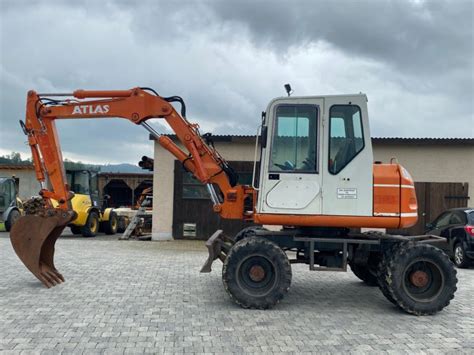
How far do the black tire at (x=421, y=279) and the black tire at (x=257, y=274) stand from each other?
1.56 metres

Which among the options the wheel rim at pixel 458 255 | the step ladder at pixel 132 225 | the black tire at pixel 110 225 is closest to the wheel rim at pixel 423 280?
the wheel rim at pixel 458 255

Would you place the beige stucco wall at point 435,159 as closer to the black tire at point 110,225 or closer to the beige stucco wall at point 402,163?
the beige stucco wall at point 402,163

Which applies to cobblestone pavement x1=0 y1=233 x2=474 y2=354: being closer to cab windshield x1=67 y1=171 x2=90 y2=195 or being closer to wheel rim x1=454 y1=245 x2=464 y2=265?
wheel rim x1=454 y1=245 x2=464 y2=265

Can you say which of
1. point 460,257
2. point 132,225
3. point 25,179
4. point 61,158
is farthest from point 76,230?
point 25,179

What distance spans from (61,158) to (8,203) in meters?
13.4

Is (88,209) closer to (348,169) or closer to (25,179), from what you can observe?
(348,169)

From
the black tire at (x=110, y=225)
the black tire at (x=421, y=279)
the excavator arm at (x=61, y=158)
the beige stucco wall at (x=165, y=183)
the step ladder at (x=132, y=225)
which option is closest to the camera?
the black tire at (x=421, y=279)

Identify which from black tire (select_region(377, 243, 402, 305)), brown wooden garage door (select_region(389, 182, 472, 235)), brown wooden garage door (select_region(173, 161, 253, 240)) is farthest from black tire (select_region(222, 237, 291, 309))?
brown wooden garage door (select_region(389, 182, 472, 235))

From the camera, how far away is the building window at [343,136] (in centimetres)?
671

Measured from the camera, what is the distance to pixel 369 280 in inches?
342

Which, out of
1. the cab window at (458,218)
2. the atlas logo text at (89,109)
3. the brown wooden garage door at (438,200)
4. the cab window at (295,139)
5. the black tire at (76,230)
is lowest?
the black tire at (76,230)

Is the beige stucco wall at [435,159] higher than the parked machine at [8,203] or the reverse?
higher

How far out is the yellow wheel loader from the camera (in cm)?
1752

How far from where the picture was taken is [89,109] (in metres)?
8.12
